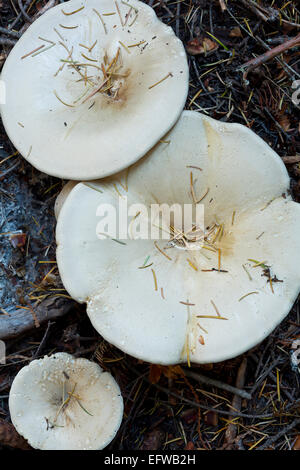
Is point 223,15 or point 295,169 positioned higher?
point 223,15

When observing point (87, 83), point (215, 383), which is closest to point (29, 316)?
point (215, 383)

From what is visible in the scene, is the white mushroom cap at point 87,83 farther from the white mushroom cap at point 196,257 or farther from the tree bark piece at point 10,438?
the tree bark piece at point 10,438

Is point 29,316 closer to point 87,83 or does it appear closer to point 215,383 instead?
point 215,383

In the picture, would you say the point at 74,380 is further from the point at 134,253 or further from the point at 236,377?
the point at 236,377

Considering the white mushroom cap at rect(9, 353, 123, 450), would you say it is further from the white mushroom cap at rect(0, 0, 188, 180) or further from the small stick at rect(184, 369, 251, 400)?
the white mushroom cap at rect(0, 0, 188, 180)

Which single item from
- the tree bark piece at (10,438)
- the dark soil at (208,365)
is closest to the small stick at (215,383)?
the dark soil at (208,365)

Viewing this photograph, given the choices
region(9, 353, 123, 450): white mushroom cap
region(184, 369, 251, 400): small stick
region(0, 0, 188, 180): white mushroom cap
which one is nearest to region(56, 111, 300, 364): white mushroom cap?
region(0, 0, 188, 180): white mushroom cap

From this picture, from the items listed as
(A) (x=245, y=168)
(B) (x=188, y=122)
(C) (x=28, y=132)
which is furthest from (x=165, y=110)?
(C) (x=28, y=132)
